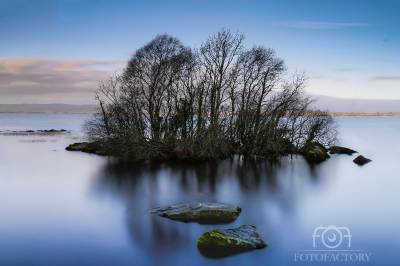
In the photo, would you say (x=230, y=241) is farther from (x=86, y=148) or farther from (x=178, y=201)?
(x=86, y=148)

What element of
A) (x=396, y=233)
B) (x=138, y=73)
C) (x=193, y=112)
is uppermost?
(x=138, y=73)

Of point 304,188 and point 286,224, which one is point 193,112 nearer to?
point 304,188

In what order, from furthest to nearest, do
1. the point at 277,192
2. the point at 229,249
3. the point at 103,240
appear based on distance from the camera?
the point at 277,192, the point at 103,240, the point at 229,249

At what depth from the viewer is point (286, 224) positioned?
443 inches

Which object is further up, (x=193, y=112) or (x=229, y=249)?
(x=193, y=112)

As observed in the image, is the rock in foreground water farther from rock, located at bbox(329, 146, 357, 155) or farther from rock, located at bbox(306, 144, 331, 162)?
rock, located at bbox(329, 146, 357, 155)

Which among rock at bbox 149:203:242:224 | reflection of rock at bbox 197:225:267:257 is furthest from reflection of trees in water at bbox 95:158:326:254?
reflection of rock at bbox 197:225:267:257

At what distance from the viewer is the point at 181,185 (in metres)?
17.2

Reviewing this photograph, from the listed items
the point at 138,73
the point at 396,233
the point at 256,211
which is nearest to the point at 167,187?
the point at 256,211

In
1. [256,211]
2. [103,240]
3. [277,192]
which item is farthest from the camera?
[277,192]

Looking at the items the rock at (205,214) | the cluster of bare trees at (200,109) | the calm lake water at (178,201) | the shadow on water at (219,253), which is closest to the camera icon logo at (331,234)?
the calm lake water at (178,201)

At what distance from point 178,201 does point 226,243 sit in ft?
19.7

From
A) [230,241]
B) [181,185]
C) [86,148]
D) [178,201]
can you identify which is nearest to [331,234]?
[230,241]

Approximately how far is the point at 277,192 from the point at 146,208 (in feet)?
24.2
